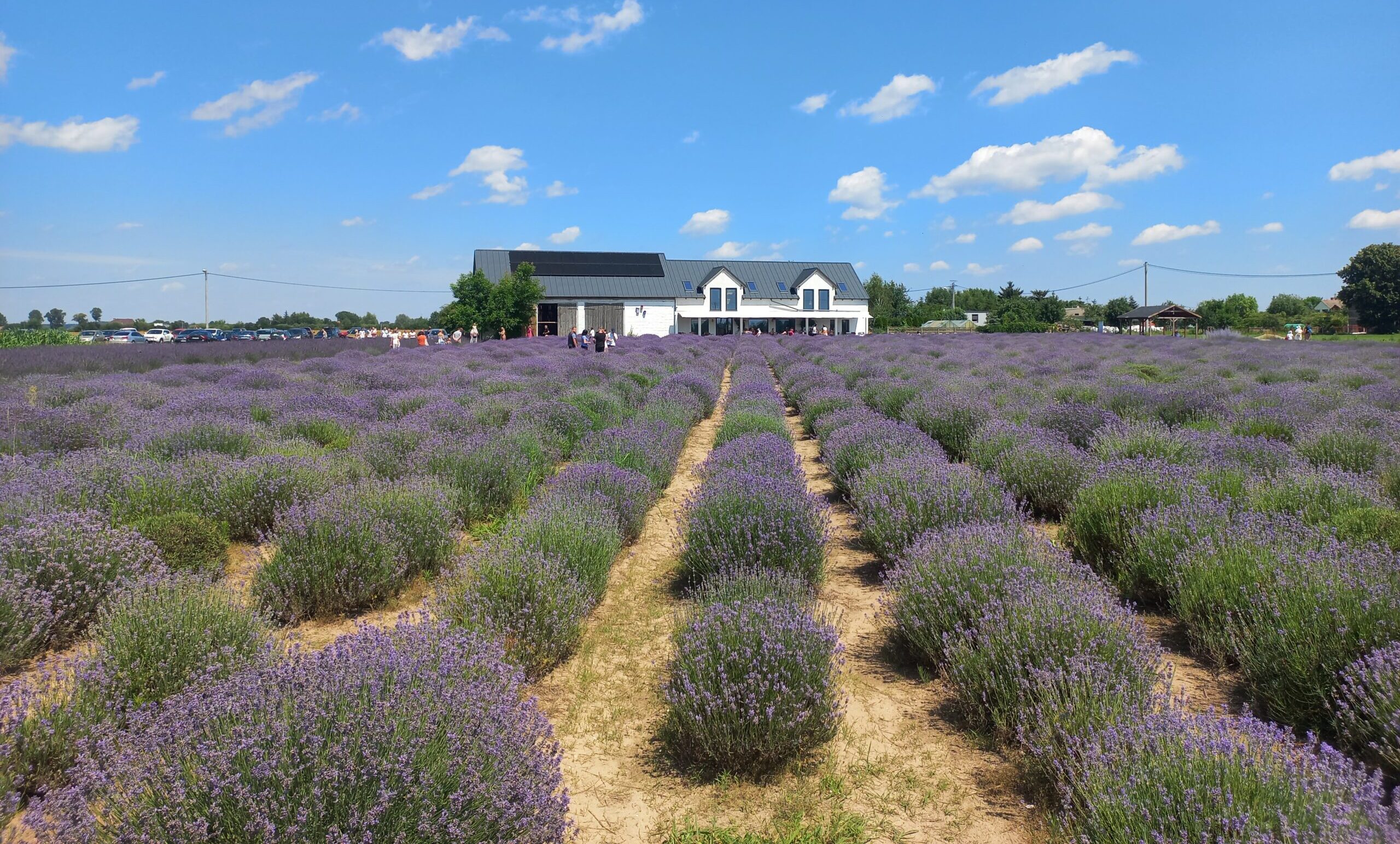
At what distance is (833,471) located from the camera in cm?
804

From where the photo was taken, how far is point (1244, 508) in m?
4.95

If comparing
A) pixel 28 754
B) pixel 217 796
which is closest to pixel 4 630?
pixel 28 754

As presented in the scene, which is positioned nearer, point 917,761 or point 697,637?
point 917,761

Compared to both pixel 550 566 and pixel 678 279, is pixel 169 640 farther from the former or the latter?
pixel 678 279

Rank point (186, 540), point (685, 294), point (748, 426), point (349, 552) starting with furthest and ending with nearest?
point (685, 294)
point (748, 426)
point (186, 540)
point (349, 552)

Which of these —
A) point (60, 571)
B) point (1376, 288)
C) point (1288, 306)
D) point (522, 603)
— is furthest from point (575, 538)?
point (1288, 306)

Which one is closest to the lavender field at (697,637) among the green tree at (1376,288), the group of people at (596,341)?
the group of people at (596,341)

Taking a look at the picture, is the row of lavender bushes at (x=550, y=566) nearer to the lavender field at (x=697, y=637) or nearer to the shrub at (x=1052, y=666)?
the lavender field at (x=697, y=637)

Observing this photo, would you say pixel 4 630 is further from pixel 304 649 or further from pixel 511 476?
pixel 511 476

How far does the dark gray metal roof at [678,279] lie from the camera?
163ft

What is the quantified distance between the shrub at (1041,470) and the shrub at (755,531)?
216 centimetres

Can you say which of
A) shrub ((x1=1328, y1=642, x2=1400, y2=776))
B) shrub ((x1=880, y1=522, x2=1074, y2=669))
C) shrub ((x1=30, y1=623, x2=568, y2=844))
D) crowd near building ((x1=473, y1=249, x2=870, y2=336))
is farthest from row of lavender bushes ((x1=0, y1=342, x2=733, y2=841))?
crowd near building ((x1=473, y1=249, x2=870, y2=336))

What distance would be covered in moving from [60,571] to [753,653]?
12.2ft

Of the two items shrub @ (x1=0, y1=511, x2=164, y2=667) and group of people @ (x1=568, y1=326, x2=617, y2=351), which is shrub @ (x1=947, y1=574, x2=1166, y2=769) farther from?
group of people @ (x1=568, y1=326, x2=617, y2=351)
